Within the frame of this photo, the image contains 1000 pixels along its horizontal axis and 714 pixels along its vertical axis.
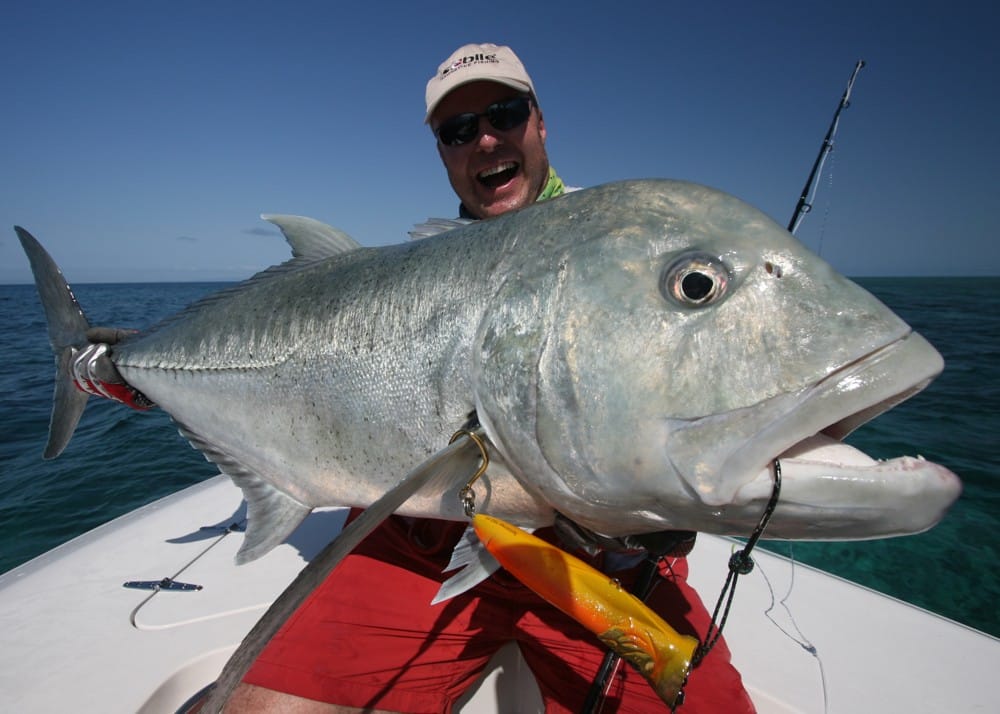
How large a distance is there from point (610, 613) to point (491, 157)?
2.19m

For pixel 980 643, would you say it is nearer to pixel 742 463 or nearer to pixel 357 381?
pixel 742 463

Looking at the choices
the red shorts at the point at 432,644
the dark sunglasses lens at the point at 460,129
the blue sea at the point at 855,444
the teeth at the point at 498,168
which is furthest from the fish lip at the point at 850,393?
the blue sea at the point at 855,444

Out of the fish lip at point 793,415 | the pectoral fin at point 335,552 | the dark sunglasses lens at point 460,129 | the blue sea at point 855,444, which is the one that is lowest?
the blue sea at point 855,444

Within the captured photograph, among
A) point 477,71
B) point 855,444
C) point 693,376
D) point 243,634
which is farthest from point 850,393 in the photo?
point 855,444

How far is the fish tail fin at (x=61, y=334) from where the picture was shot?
2.74 meters

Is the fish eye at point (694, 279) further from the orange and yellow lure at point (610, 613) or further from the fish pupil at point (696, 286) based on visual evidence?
the orange and yellow lure at point (610, 613)

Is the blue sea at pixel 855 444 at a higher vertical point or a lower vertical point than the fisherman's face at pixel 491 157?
lower

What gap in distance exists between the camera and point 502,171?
2684mm

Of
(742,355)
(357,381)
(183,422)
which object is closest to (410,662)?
(357,381)

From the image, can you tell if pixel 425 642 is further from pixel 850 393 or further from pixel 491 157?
pixel 491 157

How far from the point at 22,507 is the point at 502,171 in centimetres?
648

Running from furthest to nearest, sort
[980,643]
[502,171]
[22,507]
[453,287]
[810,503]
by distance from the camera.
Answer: [22,507], [502,171], [980,643], [453,287], [810,503]

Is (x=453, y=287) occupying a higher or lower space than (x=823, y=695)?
higher

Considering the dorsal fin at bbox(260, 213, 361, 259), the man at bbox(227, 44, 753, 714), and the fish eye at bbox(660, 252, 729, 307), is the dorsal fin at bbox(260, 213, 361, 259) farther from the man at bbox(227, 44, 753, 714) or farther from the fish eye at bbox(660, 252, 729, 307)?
the fish eye at bbox(660, 252, 729, 307)
